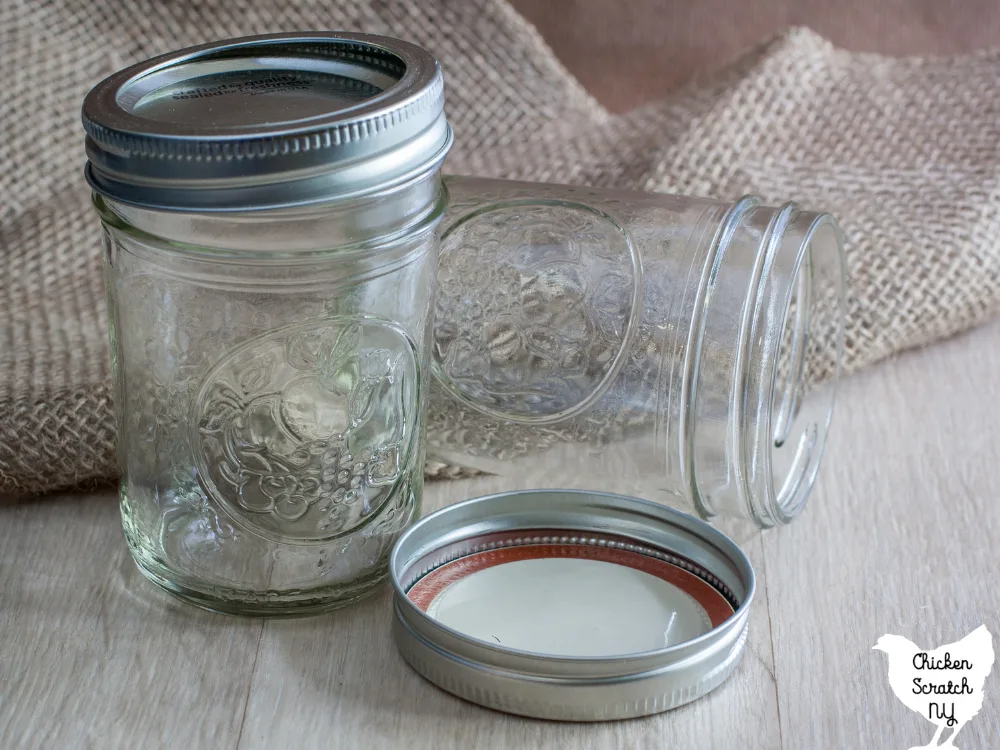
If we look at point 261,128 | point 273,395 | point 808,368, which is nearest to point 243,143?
point 261,128

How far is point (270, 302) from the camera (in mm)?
563

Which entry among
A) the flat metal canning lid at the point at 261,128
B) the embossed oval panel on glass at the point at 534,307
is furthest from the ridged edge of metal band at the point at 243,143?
the embossed oval panel on glass at the point at 534,307

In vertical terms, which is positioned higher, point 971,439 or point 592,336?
point 592,336

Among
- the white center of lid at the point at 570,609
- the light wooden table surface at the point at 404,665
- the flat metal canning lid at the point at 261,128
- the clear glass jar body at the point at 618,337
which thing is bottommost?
the light wooden table surface at the point at 404,665

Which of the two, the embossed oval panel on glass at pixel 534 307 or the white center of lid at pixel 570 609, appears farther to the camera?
the embossed oval panel on glass at pixel 534 307

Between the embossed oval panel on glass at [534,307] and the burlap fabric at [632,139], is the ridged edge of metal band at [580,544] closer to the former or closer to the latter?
the embossed oval panel on glass at [534,307]

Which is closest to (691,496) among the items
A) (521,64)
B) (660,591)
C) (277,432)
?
(660,591)

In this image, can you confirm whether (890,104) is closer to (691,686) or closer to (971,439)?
(971,439)

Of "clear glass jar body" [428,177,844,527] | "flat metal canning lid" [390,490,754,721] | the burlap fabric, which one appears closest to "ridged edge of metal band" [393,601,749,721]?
"flat metal canning lid" [390,490,754,721]

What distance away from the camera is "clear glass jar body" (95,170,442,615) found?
21.6 inches

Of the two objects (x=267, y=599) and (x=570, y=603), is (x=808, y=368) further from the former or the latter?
(x=267, y=599)

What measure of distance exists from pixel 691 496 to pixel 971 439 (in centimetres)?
25

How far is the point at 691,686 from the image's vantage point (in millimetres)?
553

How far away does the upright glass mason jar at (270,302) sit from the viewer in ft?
1.67
